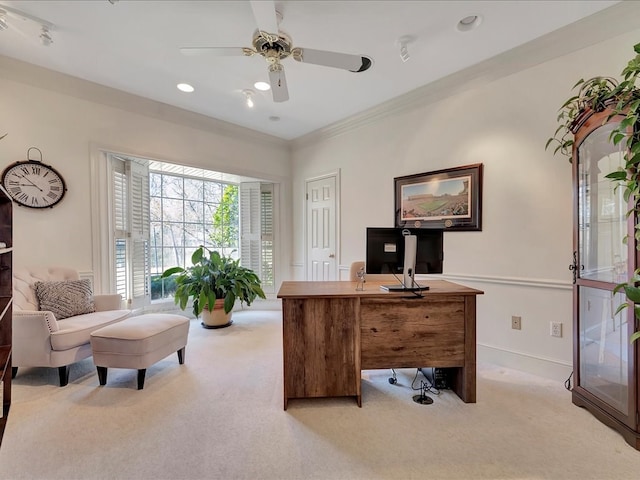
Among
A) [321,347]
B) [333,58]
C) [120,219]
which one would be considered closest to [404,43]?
[333,58]

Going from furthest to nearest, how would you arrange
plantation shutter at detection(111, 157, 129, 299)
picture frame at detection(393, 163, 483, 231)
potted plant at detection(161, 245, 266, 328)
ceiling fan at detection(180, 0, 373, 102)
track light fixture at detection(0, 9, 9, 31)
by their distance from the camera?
potted plant at detection(161, 245, 266, 328) < plantation shutter at detection(111, 157, 129, 299) < picture frame at detection(393, 163, 483, 231) < track light fixture at detection(0, 9, 9, 31) < ceiling fan at detection(180, 0, 373, 102)

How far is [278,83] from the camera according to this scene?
229 centimetres

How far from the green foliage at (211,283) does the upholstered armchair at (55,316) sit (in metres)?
0.81

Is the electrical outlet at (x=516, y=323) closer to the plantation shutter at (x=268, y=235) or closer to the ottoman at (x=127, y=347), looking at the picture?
the ottoman at (x=127, y=347)

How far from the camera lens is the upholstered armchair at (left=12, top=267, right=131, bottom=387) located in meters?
2.21

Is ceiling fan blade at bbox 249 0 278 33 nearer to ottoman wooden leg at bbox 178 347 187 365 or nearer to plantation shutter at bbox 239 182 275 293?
ottoman wooden leg at bbox 178 347 187 365

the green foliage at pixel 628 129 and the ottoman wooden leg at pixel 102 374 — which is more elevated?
the green foliage at pixel 628 129

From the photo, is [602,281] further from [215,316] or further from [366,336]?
Answer: [215,316]

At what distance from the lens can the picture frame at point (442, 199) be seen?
287cm

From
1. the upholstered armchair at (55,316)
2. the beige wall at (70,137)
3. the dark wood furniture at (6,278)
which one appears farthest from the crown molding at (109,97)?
the dark wood furniture at (6,278)

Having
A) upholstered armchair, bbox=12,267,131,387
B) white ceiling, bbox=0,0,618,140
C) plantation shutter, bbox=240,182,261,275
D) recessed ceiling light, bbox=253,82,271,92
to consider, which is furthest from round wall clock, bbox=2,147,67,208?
plantation shutter, bbox=240,182,261,275

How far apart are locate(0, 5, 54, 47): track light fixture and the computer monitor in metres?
2.96

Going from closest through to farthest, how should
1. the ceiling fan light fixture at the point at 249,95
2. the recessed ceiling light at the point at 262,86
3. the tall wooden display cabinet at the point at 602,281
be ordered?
the tall wooden display cabinet at the point at 602,281 < the recessed ceiling light at the point at 262,86 < the ceiling fan light fixture at the point at 249,95

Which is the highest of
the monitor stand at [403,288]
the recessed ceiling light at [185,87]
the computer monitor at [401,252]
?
the recessed ceiling light at [185,87]
